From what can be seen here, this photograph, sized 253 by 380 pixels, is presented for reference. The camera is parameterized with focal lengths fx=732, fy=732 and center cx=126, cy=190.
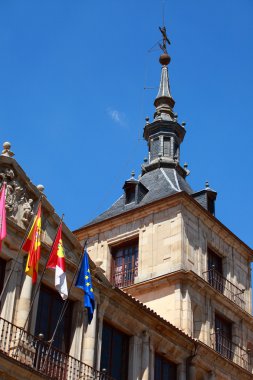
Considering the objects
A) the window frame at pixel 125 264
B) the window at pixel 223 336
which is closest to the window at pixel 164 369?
the window at pixel 223 336

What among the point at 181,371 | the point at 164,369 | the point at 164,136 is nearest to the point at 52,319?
the point at 164,369

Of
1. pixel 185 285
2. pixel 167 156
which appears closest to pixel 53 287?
pixel 185 285

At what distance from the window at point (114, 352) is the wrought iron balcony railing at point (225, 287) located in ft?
21.1

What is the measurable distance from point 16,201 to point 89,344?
4215 mm

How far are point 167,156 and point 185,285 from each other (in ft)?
29.8

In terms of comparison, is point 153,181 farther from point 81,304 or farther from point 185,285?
point 81,304

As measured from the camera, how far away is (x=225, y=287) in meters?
27.7

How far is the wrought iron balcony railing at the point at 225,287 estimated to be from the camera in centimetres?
2704

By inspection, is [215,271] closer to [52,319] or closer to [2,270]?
[52,319]

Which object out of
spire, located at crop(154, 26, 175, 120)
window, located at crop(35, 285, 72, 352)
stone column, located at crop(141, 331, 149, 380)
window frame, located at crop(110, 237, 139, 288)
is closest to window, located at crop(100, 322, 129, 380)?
stone column, located at crop(141, 331, 149, 380)

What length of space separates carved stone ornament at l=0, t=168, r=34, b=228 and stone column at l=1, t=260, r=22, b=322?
120 cm

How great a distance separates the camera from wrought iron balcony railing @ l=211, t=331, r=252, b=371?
25.5 metres

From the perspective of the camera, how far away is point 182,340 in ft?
75.2

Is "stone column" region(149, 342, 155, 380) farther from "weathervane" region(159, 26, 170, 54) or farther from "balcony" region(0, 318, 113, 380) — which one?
"weathervane" region(159, 26, 170, 54)
